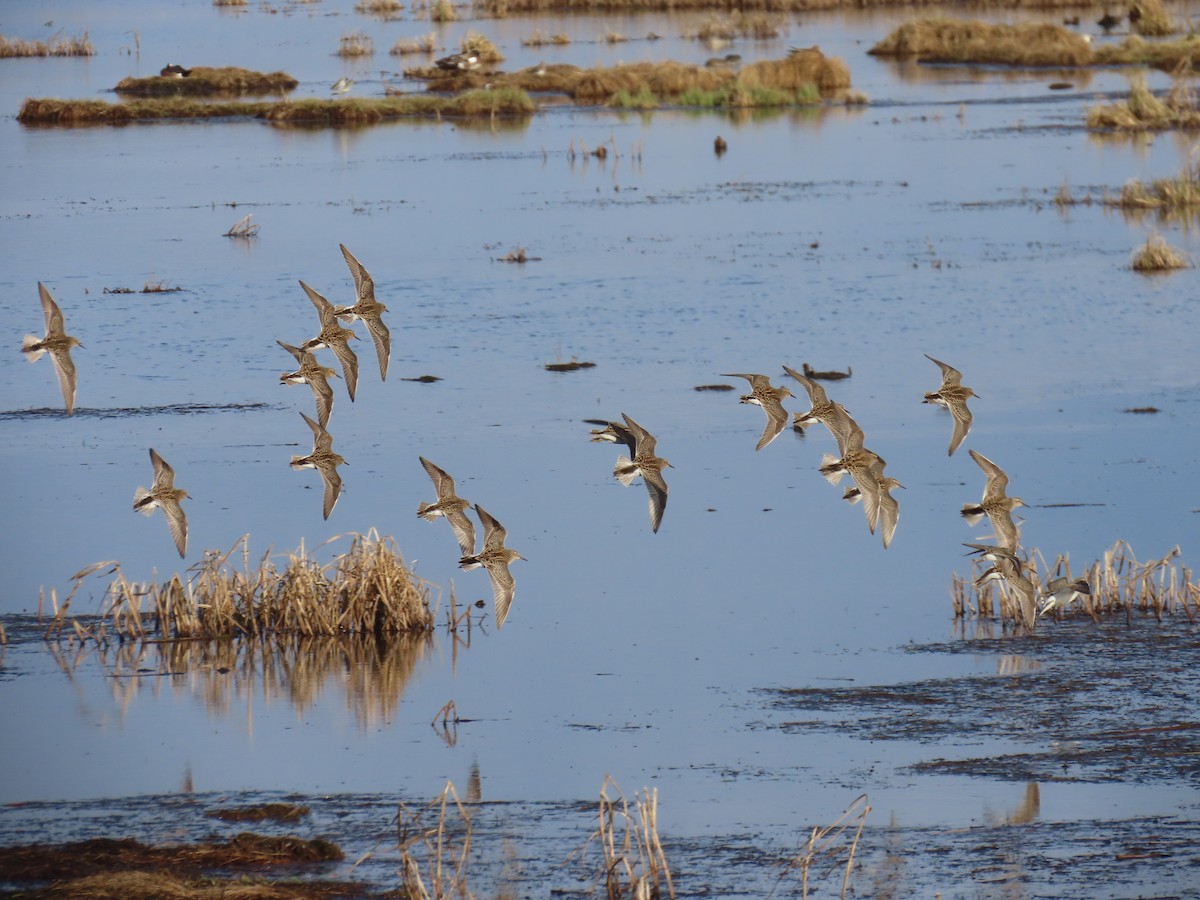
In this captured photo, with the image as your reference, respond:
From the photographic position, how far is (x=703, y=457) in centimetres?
2173

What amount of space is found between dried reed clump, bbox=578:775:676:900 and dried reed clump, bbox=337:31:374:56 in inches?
2540

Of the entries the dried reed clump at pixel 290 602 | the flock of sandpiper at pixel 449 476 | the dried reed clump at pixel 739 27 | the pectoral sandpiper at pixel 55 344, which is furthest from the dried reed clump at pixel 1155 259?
the dried reed clump at pixel 739 27

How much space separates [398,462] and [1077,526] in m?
7.46

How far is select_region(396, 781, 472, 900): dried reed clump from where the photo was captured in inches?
375

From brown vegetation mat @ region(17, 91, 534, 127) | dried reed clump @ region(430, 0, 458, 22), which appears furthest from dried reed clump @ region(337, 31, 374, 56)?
brown vegetation mat @ region(17, 91, 534, 127)

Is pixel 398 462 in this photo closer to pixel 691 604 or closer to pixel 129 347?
pixel 691 604

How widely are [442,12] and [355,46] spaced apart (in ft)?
47.6

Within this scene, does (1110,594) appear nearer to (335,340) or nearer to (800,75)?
(335,340)

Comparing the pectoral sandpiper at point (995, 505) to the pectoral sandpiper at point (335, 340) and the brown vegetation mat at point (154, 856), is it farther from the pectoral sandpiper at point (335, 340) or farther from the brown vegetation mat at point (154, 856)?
the brown vegetation mat at point (154, 856)

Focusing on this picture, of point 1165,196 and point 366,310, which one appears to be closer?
point 366,310

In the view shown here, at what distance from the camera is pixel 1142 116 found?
→ 160ft

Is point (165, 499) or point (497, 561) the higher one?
point (165, 499)

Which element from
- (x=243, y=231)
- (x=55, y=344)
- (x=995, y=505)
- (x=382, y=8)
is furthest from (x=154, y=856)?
(x=382, y=8)

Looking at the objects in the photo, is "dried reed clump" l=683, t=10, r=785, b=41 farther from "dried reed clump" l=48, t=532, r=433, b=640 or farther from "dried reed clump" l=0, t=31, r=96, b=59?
"dried reed clump" l=48, t=532, r=433, b=640
